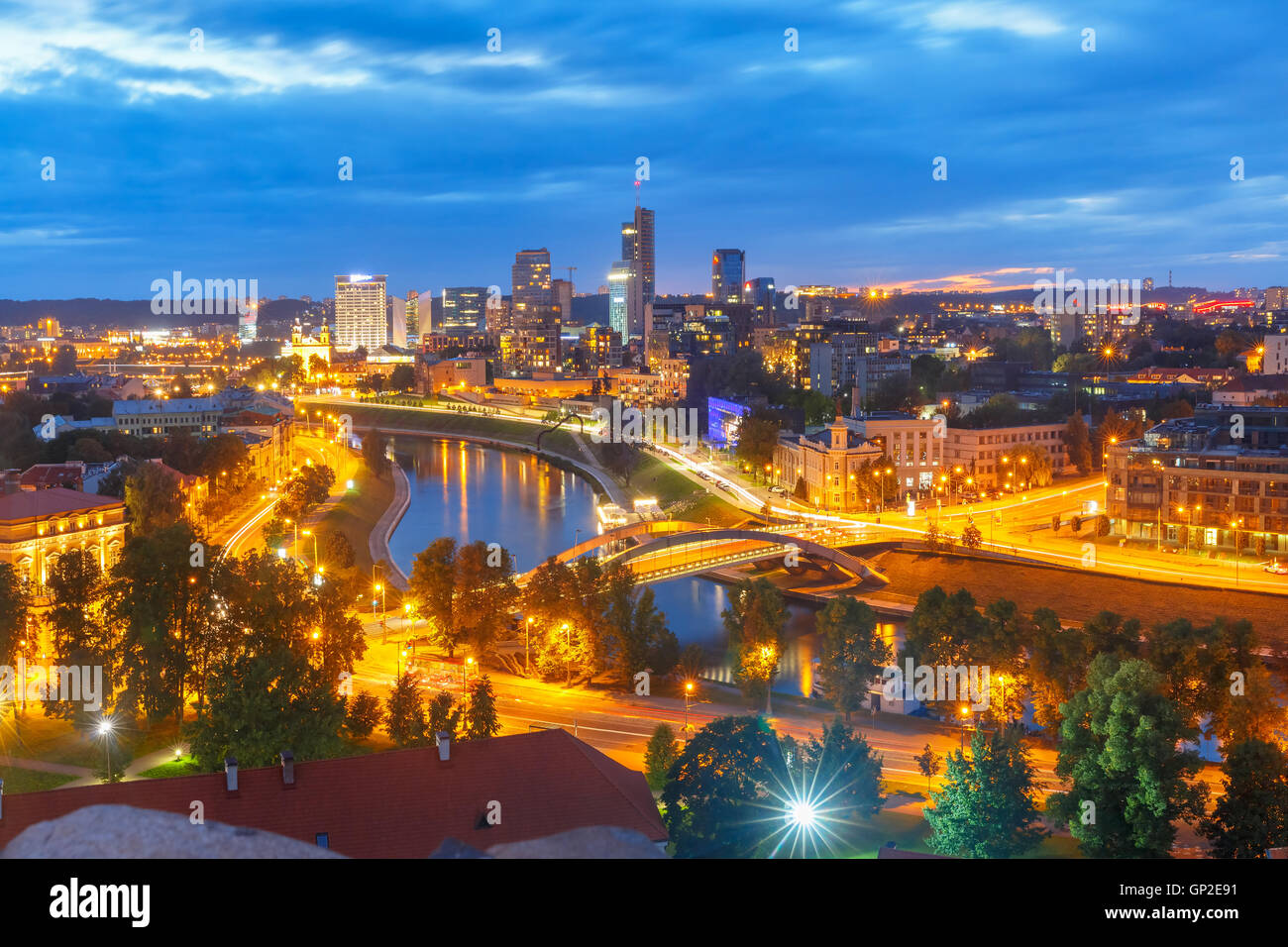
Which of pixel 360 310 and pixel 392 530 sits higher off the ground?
pixel 360 310

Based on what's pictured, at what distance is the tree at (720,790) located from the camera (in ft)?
21.6

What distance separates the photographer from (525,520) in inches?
952

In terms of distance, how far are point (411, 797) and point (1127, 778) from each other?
15.6 feet

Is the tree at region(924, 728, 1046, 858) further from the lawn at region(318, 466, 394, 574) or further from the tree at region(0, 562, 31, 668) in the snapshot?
the lawn at region(318, 466, 394, 574)

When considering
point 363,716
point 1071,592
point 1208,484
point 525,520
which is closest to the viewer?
point 363,716

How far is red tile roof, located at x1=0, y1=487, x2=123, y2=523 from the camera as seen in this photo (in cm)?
1458

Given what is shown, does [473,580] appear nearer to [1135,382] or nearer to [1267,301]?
[1135,382]

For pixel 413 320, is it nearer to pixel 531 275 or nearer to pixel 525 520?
pixel 531 275

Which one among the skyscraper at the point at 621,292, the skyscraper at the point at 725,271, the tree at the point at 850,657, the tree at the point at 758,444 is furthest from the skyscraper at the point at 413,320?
the tree at the point at 850,657

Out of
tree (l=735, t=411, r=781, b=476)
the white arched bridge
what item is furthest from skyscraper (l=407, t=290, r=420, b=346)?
the white arched bridge

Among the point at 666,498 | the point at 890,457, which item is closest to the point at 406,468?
the point at 666,498

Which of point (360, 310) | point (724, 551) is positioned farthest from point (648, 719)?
point (360, 310)

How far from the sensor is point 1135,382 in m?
32.5
